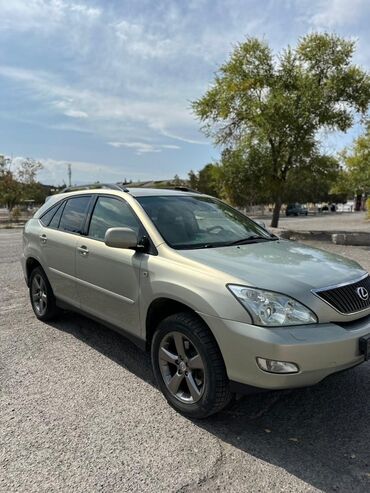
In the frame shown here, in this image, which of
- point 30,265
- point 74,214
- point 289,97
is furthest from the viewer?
point 289,97

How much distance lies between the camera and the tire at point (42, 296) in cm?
515

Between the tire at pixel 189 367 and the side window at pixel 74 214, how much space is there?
1842 mm

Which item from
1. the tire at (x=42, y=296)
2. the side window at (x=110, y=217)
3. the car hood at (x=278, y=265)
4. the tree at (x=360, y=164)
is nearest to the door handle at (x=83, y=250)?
the side window at (x=110, y=217)

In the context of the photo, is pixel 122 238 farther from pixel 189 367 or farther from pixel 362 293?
pixel 362 293

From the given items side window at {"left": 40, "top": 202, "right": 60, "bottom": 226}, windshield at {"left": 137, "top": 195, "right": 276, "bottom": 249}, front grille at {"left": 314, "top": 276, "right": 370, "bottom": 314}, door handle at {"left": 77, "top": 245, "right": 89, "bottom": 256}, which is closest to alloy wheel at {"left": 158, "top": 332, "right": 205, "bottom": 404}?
windshield at {"left": 137, "top": 195, "right": 276, "bottom": 249}

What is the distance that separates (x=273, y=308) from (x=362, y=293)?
842 mm

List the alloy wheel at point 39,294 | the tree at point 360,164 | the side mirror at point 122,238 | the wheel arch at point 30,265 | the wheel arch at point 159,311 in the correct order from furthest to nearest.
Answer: the tree at point 360,164 < the wheel arch at point 30,265 < the alloy wheel at point 39,294 < the side mirror at point 122,238 < the wheel arch at point 159,311

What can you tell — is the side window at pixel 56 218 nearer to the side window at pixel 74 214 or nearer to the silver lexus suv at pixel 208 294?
the side window at pixel 74 214

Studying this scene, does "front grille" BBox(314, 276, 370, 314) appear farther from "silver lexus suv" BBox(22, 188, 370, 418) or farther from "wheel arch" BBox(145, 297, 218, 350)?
"wheel arch" BBox(145, 297, 218, 350)

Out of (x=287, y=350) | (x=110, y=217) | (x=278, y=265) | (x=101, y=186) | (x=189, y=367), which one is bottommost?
(x=189, y=367)

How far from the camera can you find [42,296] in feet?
A: 17.5

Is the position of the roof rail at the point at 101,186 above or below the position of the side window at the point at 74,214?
above

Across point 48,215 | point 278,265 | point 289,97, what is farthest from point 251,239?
point 289,97

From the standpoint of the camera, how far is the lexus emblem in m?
3.12
